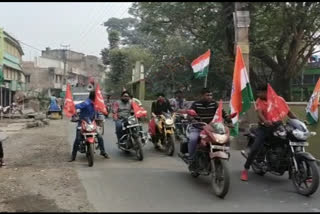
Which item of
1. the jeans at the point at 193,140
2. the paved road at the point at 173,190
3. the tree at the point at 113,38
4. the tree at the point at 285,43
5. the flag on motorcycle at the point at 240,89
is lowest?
the paved road at the point at 173,190

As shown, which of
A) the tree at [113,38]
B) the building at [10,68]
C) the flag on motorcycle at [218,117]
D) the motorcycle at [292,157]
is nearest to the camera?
the motorcycle at [292,157]

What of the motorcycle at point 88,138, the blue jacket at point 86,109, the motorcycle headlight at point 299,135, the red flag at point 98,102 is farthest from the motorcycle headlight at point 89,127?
the motorcycle headlight at point 299,135

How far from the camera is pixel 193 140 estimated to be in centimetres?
828

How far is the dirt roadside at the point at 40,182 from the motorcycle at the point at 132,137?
4.86 ft

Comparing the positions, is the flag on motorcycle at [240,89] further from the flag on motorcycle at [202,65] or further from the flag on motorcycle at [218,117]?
the flag on motorcycle at [202,65]

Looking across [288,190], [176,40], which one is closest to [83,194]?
[288,190]

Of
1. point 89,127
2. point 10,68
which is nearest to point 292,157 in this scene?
point 89,127

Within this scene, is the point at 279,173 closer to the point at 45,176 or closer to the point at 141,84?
the point at 45,176

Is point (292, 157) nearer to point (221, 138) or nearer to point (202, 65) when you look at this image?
point (221, 138)

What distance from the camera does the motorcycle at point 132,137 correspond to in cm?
1102

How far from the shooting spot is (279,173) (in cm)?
830

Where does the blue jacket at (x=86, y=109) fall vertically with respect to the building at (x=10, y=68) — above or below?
below

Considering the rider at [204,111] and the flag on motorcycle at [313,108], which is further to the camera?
the flag on motorcycle at [313,108]

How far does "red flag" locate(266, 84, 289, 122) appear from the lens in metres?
8.11
